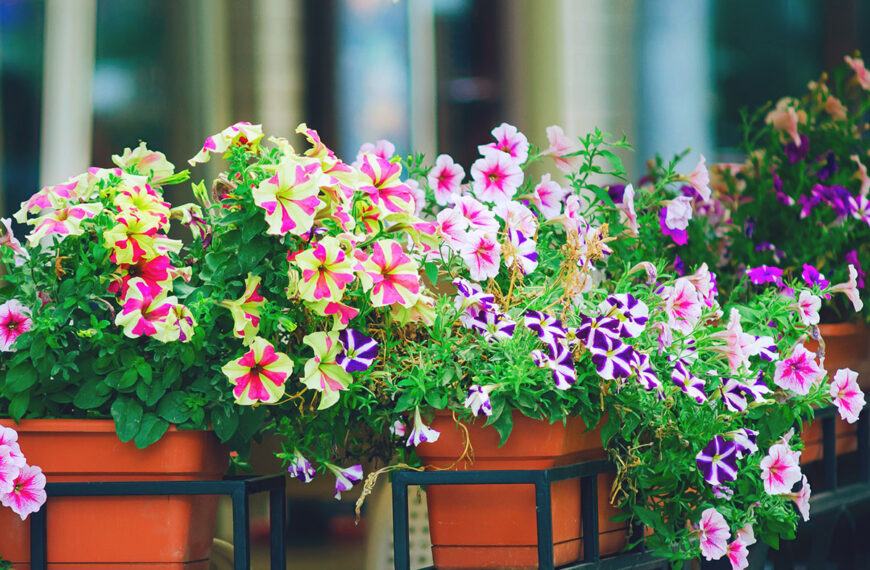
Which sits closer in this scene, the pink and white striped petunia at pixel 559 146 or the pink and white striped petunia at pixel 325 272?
the pink and white striped petunia at pixel 325 272

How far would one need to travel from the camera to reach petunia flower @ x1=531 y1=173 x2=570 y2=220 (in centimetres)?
150

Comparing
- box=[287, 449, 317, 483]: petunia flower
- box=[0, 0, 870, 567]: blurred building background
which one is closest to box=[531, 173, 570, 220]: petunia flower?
box=[287, 449, 317, 483]: petunia flower

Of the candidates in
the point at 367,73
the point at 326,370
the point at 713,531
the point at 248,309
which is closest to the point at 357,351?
the point at 326,370

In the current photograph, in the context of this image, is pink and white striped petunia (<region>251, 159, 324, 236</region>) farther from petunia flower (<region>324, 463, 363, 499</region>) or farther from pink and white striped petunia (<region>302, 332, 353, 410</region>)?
petunia flower (<region>324, 463, 363, 499</region>)

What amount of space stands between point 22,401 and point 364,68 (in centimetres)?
150

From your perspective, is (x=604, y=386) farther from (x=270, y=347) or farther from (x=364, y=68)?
(x=364, y=68)

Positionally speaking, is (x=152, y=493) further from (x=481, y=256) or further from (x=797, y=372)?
(x=797, y=372)

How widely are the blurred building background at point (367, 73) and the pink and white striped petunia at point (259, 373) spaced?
1.25m

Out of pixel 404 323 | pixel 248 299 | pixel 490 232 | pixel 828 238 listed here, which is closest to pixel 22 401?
pixel 248 299

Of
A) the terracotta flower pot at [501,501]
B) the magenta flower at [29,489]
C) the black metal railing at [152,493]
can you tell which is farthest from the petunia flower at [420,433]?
the magenta flower at [29,489]

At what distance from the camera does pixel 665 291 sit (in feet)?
4.39

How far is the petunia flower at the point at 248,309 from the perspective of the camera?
48.6 inches

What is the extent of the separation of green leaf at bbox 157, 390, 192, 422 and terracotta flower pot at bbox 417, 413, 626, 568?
0.31m

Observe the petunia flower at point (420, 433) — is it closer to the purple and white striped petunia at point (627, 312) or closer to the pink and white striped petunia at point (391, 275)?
the pink and white striped petunia at point (391, 275)
